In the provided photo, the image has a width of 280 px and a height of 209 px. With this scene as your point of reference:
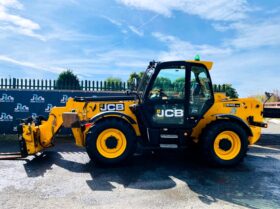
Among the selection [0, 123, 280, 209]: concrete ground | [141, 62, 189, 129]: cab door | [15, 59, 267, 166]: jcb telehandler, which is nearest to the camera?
[0, 123, 280, 209]: concrete ground

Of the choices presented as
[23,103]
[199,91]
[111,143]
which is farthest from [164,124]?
[23,103]

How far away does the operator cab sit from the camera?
7613mm

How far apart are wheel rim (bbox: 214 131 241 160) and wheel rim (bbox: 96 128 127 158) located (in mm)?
2195

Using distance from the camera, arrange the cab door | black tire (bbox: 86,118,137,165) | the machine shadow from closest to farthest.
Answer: the machine shadow, black tire (bbox: 86,118,137,165), the cab door

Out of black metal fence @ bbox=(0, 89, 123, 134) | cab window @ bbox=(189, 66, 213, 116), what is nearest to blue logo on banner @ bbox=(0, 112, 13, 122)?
black metal fence @ bbox=(0, 89, 123, 134)

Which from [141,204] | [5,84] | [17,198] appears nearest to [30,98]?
[5,84]

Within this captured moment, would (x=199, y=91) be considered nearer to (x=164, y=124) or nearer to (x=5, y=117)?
(x=164, y=124)

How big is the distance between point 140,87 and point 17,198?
4.01m

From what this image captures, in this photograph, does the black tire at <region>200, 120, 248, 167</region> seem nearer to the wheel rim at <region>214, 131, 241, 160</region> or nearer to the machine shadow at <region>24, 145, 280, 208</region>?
the wheel rim at <region>214, 131, 241, 160</region>

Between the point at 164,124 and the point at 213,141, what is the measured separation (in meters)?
1.21

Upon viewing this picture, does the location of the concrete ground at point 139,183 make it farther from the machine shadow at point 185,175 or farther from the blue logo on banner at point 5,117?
the blue logo on banner at point 5,117

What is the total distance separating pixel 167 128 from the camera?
7727mm

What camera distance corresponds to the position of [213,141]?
24.9 ft

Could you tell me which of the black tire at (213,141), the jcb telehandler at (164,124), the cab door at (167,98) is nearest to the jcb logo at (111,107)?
the jcb telehandler at (164,124)
